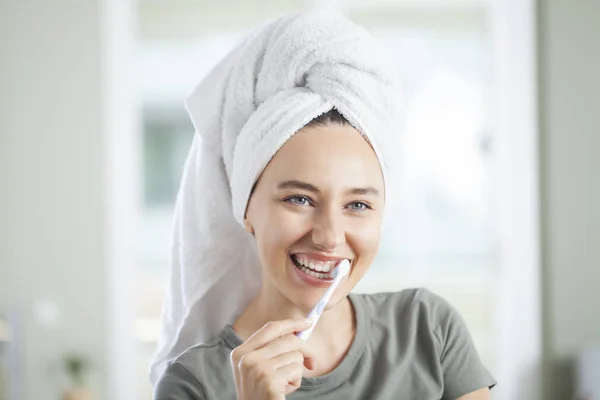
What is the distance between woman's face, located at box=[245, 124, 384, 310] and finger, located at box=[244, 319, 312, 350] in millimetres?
58

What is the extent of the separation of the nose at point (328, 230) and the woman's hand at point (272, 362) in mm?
78

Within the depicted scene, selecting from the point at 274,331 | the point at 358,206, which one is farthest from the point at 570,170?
the point at 274,331

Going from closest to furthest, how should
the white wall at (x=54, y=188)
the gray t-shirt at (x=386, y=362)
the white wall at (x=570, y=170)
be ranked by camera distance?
1. the gray t-shirt at (x=386, y=362)
2. the white wall at (x=570, y=170)
3. the white wall at (x=54, y=188)

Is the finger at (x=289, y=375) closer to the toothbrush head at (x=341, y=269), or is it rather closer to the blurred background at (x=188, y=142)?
the toothbrush head at (x=341, y=269)

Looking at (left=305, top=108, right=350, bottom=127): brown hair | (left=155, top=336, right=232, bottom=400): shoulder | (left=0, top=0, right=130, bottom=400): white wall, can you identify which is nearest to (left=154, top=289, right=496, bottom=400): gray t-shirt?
Answer: (left=155, top=336, right=232, bottom=400): shoulder

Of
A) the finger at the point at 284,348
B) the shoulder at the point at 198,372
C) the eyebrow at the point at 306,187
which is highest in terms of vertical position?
the eyebrow at the point at 306,187

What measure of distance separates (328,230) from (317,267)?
0.04 meters

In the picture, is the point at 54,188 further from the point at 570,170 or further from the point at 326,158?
the point at 326,158

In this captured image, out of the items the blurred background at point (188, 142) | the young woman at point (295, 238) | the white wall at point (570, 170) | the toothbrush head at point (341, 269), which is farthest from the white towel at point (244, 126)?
the white wall at point (570, 170)

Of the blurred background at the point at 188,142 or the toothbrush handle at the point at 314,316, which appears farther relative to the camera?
the blurred background at the point at 188,142

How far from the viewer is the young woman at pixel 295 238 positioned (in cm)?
67

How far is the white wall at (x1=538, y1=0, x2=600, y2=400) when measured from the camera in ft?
7.82

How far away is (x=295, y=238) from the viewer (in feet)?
2.21

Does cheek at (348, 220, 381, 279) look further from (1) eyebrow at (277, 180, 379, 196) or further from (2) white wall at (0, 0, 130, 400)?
(2) white wall at (0, 0, 130, 400)
